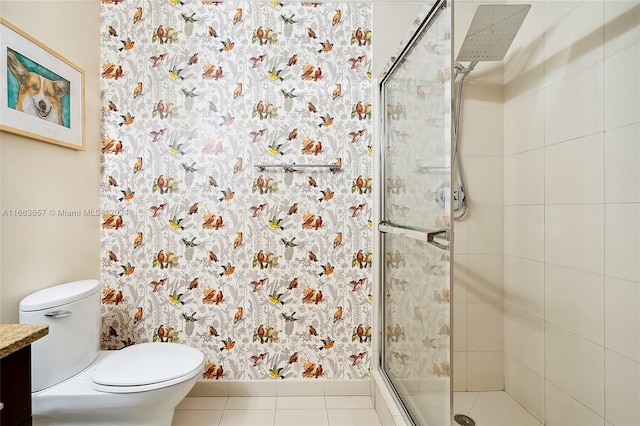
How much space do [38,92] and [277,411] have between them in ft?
6.21

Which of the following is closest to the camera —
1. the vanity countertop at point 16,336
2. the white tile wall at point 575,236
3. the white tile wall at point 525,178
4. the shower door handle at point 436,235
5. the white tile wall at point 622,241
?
the vanity countertop at point 16,336

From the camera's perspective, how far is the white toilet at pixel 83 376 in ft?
4.73

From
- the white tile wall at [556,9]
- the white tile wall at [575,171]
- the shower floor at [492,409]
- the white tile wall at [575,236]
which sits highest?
the white tile wall at [556,9]

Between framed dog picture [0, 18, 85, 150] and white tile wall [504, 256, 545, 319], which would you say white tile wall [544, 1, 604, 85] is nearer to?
white tile wall [504, 256, 545, 319]

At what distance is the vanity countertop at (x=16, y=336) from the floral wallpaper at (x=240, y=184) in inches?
37.1

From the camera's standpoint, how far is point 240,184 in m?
2.07

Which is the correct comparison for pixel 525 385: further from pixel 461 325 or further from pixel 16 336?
pixel 16 336

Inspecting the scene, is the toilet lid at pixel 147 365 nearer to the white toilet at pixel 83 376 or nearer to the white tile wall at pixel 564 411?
the white toilet at pixel 83 376

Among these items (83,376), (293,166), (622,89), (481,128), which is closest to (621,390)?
(622,89)

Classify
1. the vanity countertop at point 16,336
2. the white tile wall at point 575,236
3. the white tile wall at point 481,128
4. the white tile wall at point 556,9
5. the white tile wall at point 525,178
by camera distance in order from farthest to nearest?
the white tile wall at point 481,128
the white tile wall at point 525,178
the white tile wall at point 556,9
the white tile wall at point 575,236
the vanity countertop at point 16,336

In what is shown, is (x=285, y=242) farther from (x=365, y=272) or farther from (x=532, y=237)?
(x=532, y=237)

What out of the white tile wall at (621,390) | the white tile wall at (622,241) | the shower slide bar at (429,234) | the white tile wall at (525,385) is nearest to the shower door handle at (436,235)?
the shower slide bar at (429,234)

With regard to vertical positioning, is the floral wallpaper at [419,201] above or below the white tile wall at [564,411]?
above

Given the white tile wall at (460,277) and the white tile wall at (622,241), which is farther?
the white tile wall at (460,277)
